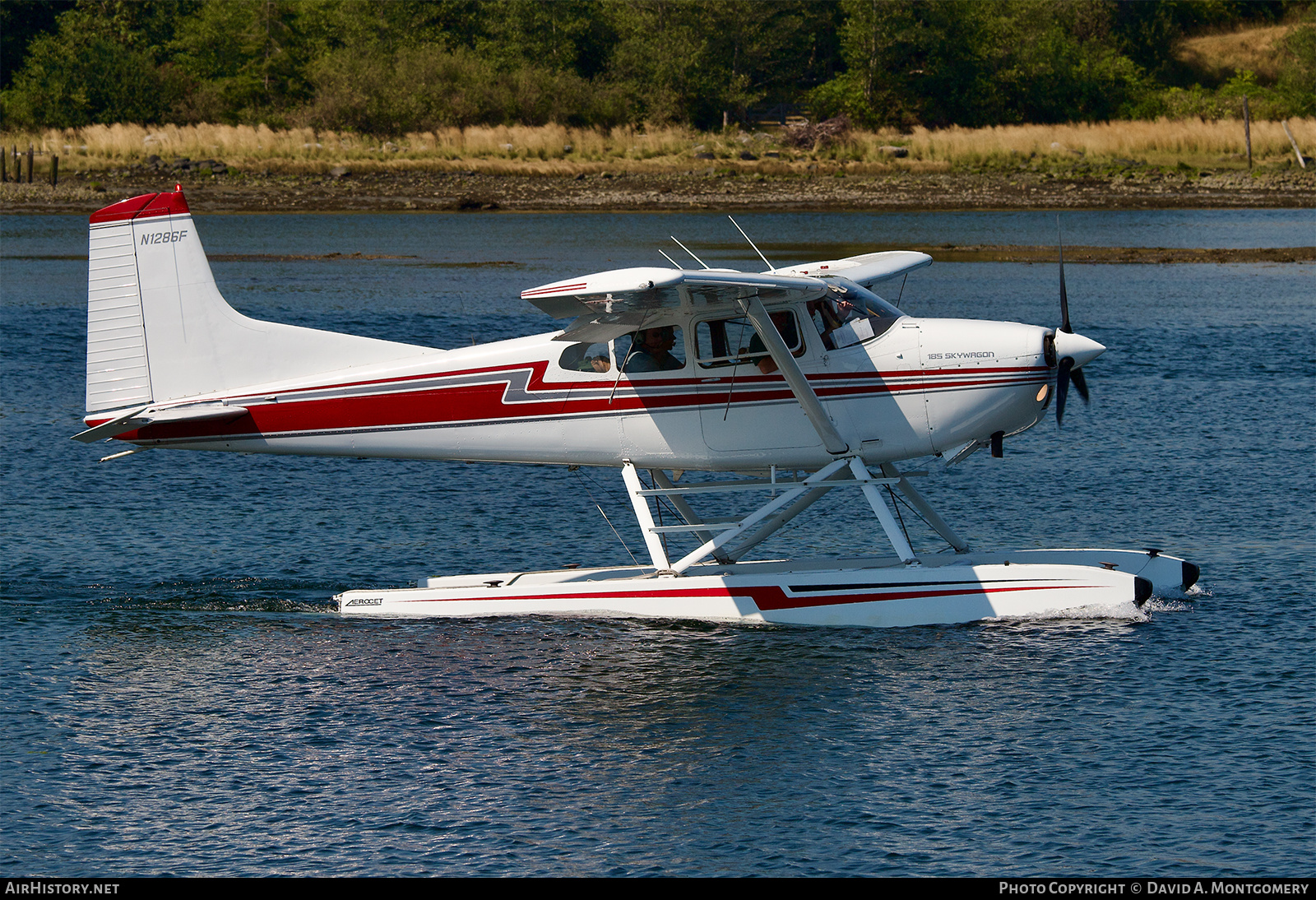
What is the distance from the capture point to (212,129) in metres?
68.2

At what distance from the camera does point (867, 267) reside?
13758 millimetres

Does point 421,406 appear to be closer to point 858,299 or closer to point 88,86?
point 858,299

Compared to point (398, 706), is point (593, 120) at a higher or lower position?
higher

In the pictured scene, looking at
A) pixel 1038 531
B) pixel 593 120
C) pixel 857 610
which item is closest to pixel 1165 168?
pixel 593 120

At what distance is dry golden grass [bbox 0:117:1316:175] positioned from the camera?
63000 mm

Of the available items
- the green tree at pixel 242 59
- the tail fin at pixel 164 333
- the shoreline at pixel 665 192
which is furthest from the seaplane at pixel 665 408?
the green tree at pixel 242 59

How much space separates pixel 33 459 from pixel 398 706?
1061cm

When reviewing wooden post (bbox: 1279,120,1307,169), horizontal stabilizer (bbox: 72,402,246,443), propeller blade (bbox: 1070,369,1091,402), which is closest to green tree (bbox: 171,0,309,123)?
wooden post (bbox: 1279,120,1307,169)

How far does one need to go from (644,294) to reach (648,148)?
186 ft
